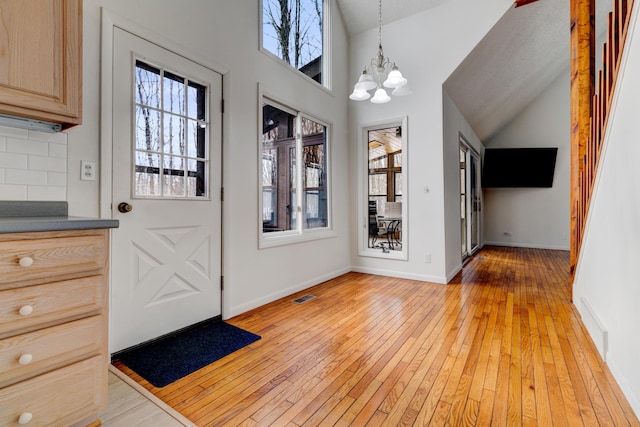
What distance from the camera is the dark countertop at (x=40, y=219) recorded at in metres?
1.09

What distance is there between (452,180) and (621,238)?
261 centimetres

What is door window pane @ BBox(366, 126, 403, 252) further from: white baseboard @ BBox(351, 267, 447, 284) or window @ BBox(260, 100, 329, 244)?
window @ BBox(260, 100, 329, 244)

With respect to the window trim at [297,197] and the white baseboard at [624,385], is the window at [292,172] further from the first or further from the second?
the white baseboard at [624,385]

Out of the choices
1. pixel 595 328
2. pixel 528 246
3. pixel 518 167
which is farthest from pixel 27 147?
pixel 528 246

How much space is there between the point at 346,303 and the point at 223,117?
7.04 feet

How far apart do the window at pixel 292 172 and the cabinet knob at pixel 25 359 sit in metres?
2.11

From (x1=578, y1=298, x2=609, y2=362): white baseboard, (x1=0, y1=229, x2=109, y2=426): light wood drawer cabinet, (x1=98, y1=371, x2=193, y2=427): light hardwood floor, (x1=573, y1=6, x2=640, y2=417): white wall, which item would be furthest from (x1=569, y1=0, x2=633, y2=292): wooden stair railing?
(x1=0, y1=229, x2=109, y2=426): light wood drawer cabinet

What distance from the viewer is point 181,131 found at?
239 centimetres

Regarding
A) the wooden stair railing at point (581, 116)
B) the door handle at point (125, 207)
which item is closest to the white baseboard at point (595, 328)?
the wooden stair railing at point (581, 116)

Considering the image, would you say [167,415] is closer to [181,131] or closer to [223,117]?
[181,131]

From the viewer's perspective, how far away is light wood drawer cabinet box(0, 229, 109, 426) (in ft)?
3.59

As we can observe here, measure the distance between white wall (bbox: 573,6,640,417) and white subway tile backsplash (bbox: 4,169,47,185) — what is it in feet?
10.4

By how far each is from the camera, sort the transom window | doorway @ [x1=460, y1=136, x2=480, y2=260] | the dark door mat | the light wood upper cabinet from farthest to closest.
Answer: doorway @ [x1=460, y1=136, x2=480, y2=260]
the transom window
the dark door mat
the light wood upper cabinet

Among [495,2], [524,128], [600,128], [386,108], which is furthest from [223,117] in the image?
[524,128]
